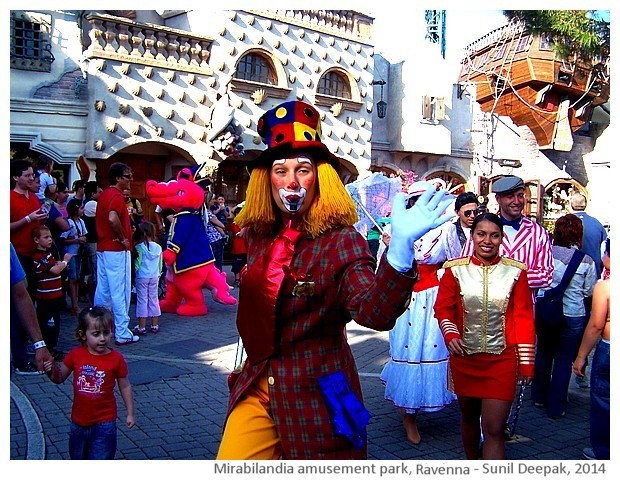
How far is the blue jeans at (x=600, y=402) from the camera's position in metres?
4.04

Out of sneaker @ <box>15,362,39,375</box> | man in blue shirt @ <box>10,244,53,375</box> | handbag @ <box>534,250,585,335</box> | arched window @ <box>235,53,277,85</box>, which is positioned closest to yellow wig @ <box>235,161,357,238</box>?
man in blue shirt @ <box>10,244,53,375</box>

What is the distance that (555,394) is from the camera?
5180 mm

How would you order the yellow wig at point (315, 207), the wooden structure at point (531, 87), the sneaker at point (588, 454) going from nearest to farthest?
the yellow wig at point (315, 207) → the sneaker at point (588, 454) → the wooden structure at point (531, 87)

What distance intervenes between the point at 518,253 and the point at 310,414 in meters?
2.54

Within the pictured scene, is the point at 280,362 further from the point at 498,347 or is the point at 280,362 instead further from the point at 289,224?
the point at 498,347

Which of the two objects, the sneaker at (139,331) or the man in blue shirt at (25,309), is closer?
the man in blue shirt at (25,309)

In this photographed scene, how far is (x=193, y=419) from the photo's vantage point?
4855 millimetres

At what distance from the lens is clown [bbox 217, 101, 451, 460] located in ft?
8.38

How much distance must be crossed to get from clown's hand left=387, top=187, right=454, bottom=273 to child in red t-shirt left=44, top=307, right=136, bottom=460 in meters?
2.10

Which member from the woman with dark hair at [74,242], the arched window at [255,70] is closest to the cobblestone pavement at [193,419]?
the woman with dark hair at [74,242]

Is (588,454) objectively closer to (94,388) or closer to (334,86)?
(94,388)

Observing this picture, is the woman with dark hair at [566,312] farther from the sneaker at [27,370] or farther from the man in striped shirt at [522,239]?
the sneaker at [27,370]

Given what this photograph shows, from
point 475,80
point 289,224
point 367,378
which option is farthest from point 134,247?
point 475,80

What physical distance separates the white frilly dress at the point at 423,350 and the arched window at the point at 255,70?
11.1 metres
